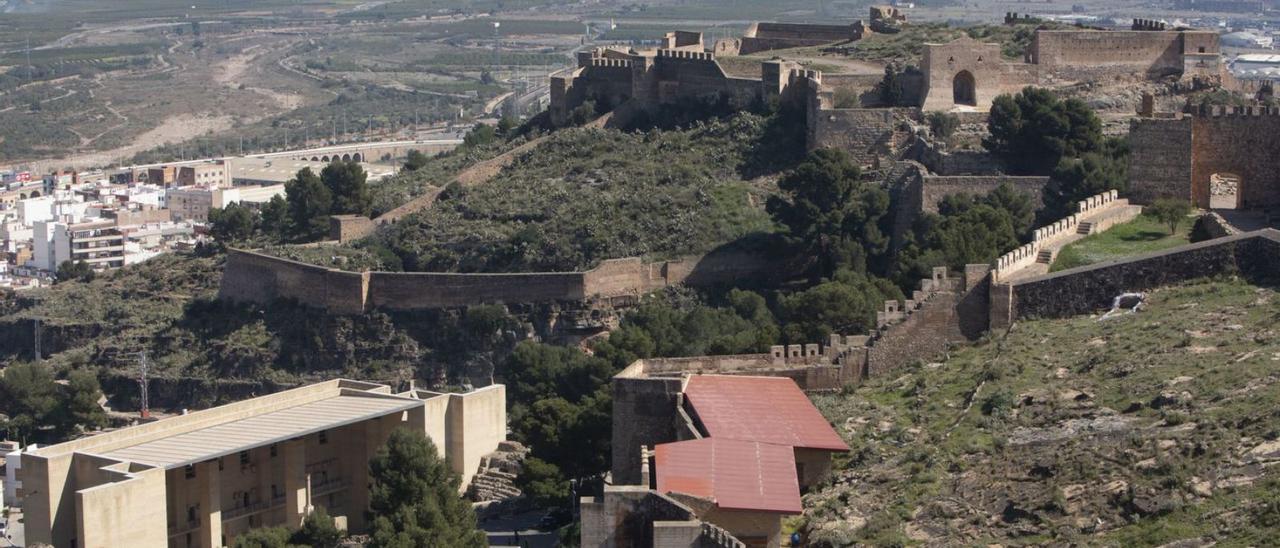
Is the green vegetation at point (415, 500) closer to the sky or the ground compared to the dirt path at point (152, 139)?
closer to the sky

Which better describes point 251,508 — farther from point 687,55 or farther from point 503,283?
point 687,55

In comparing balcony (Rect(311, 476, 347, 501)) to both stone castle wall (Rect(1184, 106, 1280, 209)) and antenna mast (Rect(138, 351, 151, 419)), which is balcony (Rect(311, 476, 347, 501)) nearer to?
stone castle wall (Rect(1184, 106, 1280, 209))

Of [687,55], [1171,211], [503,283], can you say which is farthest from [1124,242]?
[687,55]

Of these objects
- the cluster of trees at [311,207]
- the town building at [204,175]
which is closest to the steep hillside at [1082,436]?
the cluster of trees at [311,207]

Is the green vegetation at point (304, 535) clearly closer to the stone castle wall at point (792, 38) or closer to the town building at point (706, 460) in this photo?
the town building at point (706, 460)

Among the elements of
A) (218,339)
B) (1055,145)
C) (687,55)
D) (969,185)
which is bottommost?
(218,339)

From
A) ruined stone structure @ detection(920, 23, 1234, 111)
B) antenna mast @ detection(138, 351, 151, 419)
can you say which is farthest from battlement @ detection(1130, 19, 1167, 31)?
antenna mast @ detection(138, 351, 151, 419)
